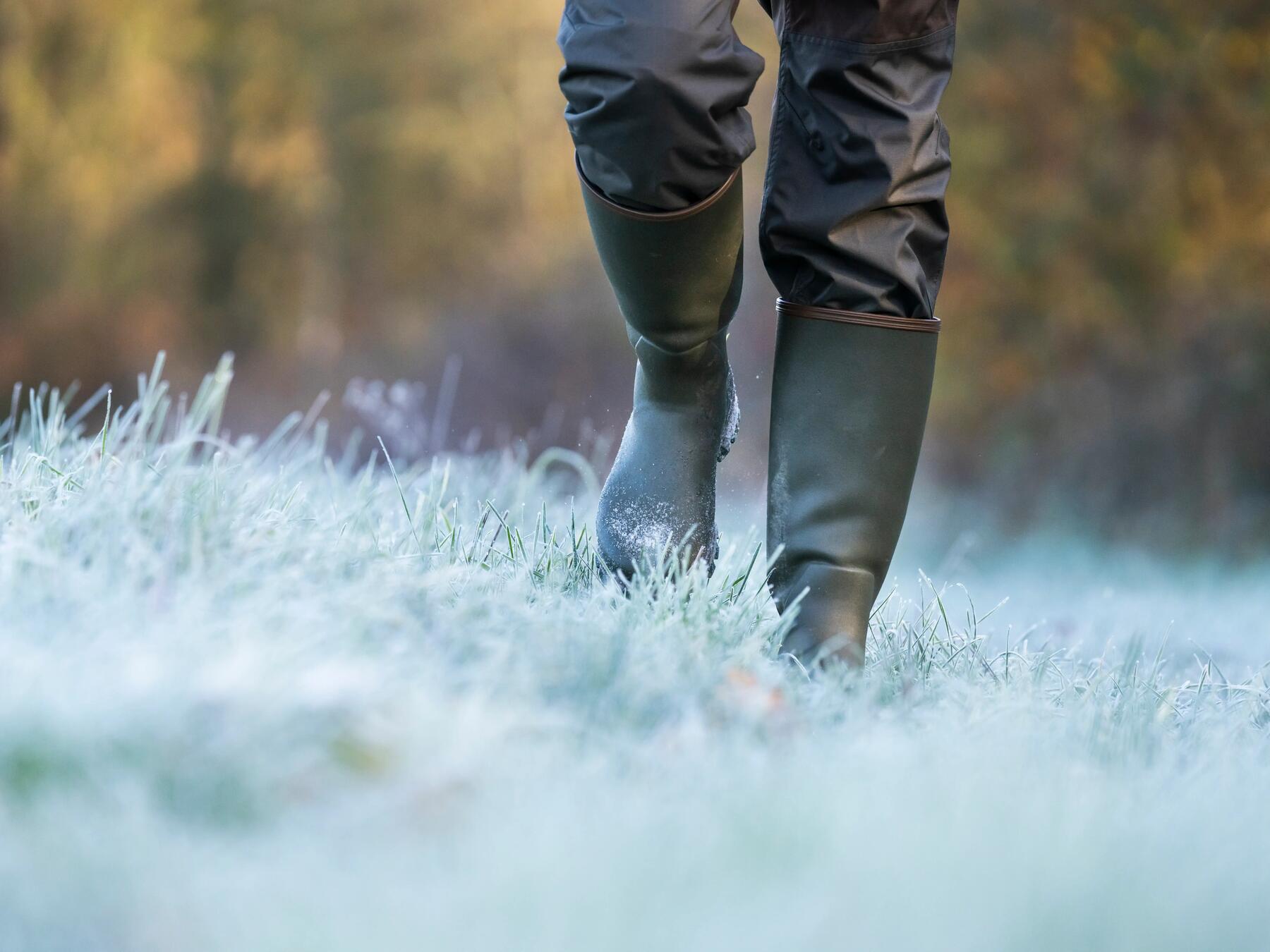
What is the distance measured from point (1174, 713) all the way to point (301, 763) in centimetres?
89

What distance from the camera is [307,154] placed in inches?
320

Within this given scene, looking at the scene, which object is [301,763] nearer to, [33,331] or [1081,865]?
[1081,865]

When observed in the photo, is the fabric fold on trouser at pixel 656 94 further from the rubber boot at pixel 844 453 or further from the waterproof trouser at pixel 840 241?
the rubber boot at pixel 844 453

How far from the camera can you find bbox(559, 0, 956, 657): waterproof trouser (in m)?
1.13

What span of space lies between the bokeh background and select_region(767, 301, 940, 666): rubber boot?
3474mm

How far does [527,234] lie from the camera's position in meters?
7.75

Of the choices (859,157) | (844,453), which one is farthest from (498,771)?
(859,157)

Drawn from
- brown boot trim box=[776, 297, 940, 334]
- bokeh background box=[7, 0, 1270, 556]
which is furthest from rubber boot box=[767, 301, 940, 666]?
bokeh background box=[7, 0, 1270, 556]

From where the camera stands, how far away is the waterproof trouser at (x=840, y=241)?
1.13m

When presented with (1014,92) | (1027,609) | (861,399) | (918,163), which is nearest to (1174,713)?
(861,399)

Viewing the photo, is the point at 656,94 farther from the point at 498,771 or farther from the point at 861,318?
the point at 498,771

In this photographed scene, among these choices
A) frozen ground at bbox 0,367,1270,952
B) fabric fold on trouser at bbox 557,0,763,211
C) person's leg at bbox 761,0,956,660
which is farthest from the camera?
person's leg at bbox 761,0,956,660

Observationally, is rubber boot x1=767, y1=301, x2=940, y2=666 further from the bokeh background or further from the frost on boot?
the bokeh background

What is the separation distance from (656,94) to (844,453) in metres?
0.39
